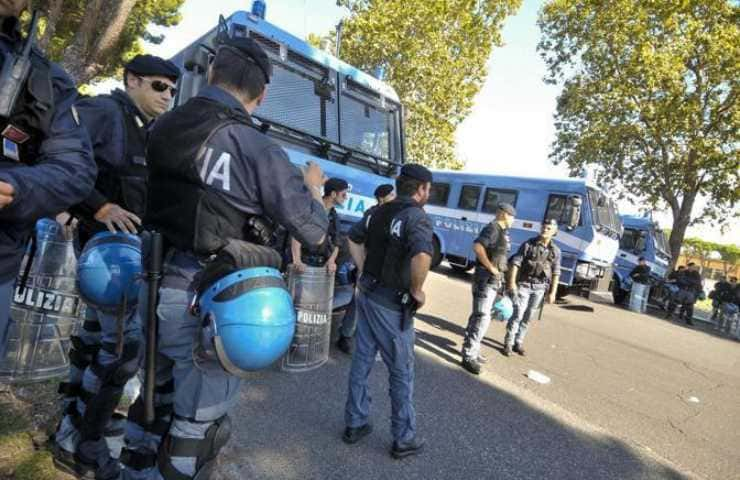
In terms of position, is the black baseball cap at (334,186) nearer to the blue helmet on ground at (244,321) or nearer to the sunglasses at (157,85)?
the sunglasses at (157,85)

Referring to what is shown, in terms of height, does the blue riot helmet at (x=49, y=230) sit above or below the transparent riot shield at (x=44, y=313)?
above

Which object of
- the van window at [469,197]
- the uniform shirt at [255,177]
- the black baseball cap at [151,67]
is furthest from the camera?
the van window at [469,197]

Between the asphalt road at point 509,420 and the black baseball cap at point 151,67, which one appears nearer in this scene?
the black baseball cap at point 151,67

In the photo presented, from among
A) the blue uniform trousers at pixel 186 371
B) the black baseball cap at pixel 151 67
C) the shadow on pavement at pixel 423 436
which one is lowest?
the shadow on pavement at pixel 423 436

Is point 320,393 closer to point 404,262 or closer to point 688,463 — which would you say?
point 404,262

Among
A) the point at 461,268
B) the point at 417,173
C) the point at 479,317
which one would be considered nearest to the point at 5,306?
the point at 417,173

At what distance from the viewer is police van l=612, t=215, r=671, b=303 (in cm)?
1503

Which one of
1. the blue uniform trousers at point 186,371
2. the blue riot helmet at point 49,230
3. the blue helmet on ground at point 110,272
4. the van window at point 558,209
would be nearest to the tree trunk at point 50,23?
the blue riot helmet at point 49,230

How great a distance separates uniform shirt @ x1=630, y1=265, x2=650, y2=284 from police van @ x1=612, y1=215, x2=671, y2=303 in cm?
83

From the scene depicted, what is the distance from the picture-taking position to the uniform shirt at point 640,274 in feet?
44.9

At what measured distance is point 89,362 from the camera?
257 cm

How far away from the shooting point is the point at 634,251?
1549 centimetres

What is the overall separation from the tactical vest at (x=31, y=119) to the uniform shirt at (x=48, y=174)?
0.08 ft

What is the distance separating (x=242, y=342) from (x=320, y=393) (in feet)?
8.48
